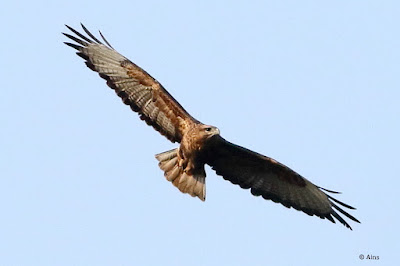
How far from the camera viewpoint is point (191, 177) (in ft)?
31.9

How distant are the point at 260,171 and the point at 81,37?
328 centimetres

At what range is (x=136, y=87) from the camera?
980 centimetres

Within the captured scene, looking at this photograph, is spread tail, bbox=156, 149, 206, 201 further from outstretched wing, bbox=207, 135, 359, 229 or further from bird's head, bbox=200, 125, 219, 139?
bird's head, bbox=200, 125, 219, 139

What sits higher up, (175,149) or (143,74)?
(143,74)

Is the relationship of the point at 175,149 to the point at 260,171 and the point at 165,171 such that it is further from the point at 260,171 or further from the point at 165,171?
the point at 260,171

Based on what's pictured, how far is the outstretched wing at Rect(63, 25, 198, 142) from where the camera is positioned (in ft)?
31.8

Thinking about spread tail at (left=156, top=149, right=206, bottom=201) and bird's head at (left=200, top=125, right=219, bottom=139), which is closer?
bird's head at (left=200, top=125, right=219, bottom=139)

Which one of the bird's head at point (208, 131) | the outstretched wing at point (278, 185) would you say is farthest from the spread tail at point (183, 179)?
the bird's head at point (208, 131)

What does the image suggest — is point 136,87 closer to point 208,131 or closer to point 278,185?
point 208,131

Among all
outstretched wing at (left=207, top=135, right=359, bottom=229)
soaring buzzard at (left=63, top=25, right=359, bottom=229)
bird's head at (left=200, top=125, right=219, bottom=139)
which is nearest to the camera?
bird's head at (left=200, top=125, right=219, bottom=139)

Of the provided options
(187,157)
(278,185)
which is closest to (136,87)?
(187,157)

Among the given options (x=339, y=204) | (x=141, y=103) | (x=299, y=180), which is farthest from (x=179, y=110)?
(x=339, y=204)

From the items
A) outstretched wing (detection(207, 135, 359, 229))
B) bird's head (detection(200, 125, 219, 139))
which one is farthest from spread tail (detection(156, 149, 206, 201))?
bird's head (detection(200, 125, 219, 139))

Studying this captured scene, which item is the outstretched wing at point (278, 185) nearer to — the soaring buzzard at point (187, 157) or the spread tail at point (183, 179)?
the soaring buzzard at point (187, 157)
